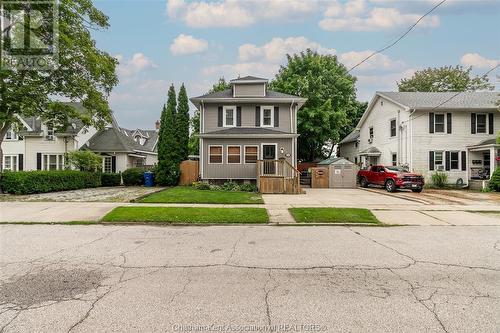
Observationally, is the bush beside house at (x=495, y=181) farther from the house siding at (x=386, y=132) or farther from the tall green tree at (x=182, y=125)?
the tall green tree at (x=182, y=125)

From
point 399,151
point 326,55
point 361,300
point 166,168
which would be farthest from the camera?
point 326,55

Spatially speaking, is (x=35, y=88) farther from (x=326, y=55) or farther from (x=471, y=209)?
(x=326, y=55)

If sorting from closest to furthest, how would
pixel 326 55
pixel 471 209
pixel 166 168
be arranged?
pixel 471 209 → pixel 166 168 → pixel 326 55

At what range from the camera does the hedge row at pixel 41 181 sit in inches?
620

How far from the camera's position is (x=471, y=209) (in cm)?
1193

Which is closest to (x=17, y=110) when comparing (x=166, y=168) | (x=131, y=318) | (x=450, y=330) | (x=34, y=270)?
(x=166, y=168)

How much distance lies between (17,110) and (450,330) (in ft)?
65.7

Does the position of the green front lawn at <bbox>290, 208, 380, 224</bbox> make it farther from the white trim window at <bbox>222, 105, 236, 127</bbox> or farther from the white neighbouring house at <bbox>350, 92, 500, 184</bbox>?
the white neighbouring house at <bbox>350, 92, 500, 184</bbox>

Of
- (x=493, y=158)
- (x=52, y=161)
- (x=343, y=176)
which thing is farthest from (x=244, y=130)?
(x=52, y=161)

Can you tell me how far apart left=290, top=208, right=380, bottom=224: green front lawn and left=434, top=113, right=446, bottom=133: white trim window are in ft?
53.0

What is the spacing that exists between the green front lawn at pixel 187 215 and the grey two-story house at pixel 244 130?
33.2ft

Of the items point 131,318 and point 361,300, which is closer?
point 131,318

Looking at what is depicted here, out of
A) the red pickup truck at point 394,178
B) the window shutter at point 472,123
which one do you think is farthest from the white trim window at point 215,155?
the window shutter at point 472,123

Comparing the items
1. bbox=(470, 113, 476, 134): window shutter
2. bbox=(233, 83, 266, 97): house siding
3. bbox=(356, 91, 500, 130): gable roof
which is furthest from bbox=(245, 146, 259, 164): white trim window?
bbox=(470, 113, 476, 134): window shutter
